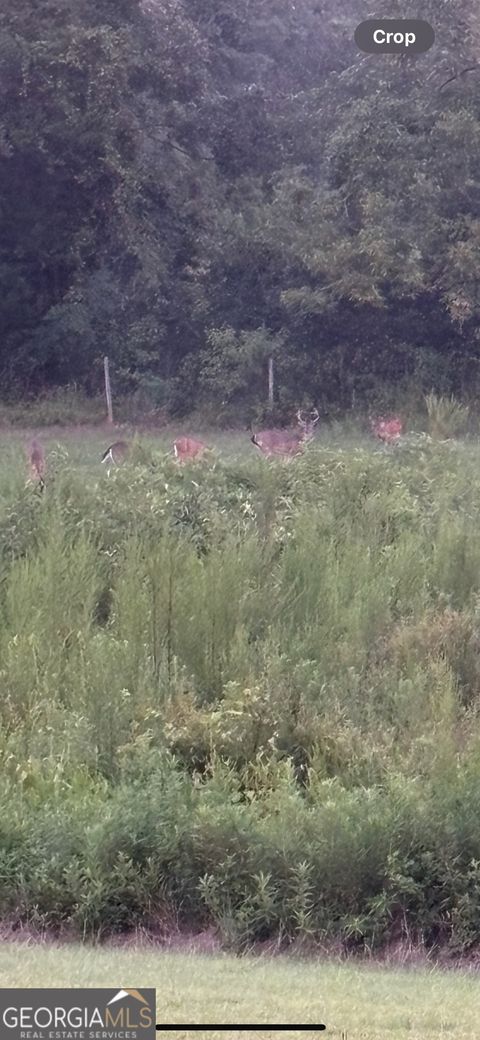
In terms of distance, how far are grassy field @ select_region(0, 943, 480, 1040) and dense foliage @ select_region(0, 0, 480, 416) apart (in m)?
20.8

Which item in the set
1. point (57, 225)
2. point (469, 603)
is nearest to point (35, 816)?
point (469, 603)

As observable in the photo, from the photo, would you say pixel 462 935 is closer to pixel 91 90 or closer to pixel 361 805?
pixel 361 805

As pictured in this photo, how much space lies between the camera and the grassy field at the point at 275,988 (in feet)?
14.3

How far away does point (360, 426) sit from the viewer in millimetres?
26531

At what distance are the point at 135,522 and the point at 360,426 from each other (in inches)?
548

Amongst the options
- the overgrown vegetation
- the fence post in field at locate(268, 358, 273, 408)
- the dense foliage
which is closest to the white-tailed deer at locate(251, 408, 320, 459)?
the overgrown vegetation

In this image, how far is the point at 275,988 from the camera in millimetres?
4879

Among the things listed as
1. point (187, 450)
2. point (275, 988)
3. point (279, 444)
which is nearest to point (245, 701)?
point (275, 988)

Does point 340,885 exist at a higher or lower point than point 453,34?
lower

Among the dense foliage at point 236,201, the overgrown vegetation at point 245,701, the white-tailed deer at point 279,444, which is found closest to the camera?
the overgrown vegetation at point 245,701

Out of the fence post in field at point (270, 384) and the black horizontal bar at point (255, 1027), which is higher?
the fence post in field at point (270, 384)
